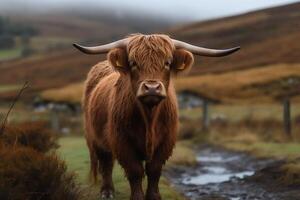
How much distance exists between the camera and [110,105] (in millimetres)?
8922

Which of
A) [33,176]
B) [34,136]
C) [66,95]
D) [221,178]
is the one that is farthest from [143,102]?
[66,95]

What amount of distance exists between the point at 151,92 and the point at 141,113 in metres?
1.00

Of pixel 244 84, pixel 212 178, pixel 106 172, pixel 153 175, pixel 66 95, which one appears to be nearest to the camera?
pixel 153 175

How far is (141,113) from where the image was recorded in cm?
807

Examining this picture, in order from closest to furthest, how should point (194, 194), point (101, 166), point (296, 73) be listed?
1. point (101, 166)
2. point (194, 194)
3. point (296, 73)

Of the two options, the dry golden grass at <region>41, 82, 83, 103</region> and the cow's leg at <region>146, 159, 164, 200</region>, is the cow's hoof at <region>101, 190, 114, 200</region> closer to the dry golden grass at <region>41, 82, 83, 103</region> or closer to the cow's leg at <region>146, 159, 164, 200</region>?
the cow's leg at <region>146, 159, 164, 200</region>

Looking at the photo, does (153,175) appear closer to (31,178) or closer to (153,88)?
(31,178)

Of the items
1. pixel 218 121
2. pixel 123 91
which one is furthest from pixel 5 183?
pixel 218 121

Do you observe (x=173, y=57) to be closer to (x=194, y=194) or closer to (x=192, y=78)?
(x=194, y=194)

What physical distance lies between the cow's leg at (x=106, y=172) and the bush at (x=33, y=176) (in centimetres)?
200

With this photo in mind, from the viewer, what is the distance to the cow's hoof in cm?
1012

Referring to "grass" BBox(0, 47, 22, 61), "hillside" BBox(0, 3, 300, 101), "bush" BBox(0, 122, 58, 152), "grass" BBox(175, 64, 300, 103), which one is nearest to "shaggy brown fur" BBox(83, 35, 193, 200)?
"bush" BBox(0, 122, 58, 152)

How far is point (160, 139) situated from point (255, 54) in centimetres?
5707

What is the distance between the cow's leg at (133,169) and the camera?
27.4ft
